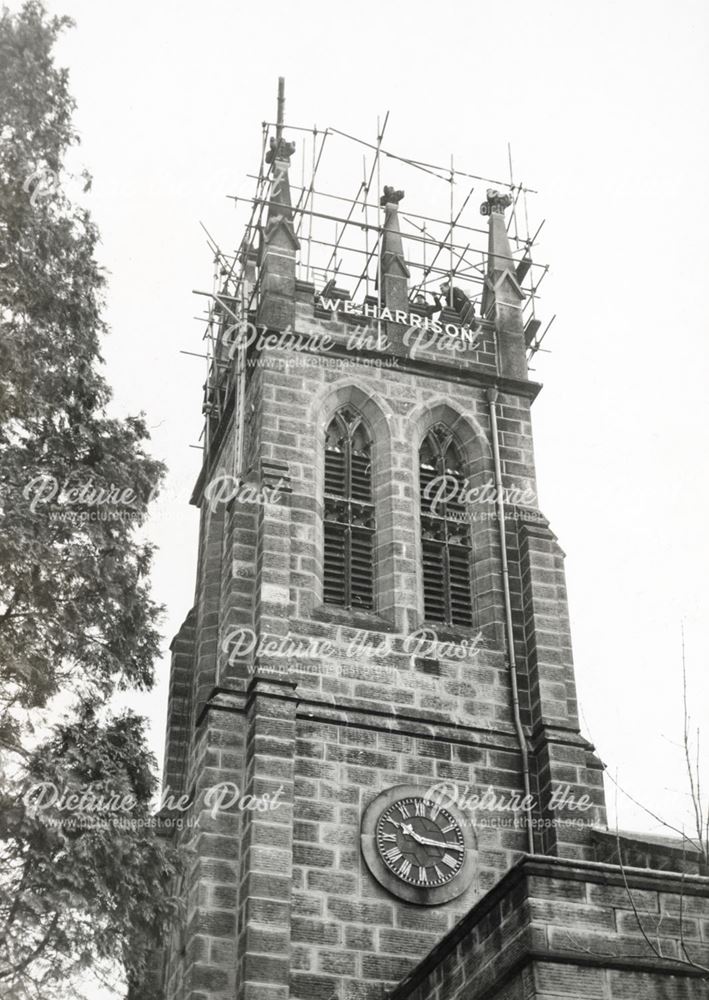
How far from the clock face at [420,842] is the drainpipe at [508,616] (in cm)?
112

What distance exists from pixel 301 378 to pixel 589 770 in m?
7.98

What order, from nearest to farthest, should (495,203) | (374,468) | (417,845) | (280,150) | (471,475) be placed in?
1. (417,845)
2. (374,468)
3. (471,475)
4. (280,150)
5. (495,203)

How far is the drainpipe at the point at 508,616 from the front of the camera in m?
23.0

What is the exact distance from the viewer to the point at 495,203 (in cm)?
3158

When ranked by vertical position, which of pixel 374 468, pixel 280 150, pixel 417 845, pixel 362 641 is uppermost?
pixel 280 150

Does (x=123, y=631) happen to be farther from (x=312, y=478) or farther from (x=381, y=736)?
(x=312, y=478)

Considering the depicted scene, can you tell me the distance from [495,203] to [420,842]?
14.1 meters

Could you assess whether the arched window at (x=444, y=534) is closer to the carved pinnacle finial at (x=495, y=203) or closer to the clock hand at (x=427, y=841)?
the clock hand at (x=427, y=841)

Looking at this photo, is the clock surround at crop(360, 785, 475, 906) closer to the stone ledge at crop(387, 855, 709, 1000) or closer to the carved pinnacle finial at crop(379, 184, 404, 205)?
the stone ledge at crop(387, 855, 709, 1000)

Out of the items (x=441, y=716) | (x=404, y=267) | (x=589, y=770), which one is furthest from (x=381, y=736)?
(x=404, y=267)

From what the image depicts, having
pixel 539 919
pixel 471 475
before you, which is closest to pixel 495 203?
pixel 471 475

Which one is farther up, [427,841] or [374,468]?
[374,468]

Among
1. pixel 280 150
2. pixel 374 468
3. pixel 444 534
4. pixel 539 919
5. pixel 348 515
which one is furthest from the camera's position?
pixel 280 150

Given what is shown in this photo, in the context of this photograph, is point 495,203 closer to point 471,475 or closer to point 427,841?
point 471,475
